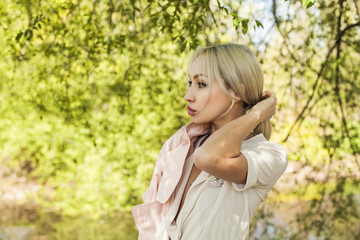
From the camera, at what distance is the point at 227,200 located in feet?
4.95

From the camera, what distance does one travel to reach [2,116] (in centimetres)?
816

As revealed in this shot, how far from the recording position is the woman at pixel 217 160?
1472 mm

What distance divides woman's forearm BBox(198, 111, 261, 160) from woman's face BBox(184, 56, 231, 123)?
12 centimetres

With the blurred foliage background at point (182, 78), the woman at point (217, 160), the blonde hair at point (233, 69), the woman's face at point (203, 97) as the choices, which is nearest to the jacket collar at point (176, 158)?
the woman at point (217, 160)

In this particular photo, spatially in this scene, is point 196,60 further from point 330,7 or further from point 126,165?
point 126,165

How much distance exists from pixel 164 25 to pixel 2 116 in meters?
5.78

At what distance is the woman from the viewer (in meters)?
1.47

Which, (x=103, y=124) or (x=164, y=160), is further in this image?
(x=103, y=124)

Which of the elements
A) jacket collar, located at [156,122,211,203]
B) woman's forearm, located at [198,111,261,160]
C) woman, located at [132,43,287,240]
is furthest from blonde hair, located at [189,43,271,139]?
jacket collar, located at [156,122,211,203]

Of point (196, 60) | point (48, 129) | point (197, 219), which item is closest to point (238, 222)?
point (197, 219)

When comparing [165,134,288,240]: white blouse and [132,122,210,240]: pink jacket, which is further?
[132,122,210,240]: pink jacket

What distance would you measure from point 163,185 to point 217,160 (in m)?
0.35

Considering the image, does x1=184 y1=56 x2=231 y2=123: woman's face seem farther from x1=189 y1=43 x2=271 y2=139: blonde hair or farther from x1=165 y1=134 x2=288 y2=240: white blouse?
x1=165 y1=134 x2=288 y2=240: white blouse

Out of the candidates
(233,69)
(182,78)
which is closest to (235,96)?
(233,69)
